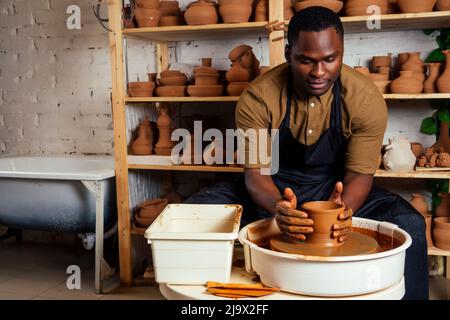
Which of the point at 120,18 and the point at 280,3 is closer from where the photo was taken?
the point at 280,3

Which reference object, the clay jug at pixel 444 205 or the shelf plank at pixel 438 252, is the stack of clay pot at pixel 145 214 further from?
the clay jug at pixel 444 205

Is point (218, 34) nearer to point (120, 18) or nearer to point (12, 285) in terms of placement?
point (120, 18)

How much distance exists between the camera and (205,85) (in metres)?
3.10

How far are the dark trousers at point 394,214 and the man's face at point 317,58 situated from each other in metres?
0.65

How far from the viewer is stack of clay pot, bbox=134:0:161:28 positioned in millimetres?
3094

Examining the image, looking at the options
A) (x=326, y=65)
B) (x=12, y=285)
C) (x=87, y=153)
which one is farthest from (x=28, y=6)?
(x=326, y=65)

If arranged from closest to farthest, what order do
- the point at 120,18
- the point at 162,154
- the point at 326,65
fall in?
the point at 326,65 < the point at 120,18 < the point at 162,154

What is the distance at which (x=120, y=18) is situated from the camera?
10.2 feet

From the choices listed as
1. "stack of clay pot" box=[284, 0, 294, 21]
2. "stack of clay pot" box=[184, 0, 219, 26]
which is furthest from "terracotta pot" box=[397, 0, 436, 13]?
"stack of clay pot" box=[184, 0, 219, 26]

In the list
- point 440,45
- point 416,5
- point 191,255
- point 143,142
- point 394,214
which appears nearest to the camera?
point 191,255

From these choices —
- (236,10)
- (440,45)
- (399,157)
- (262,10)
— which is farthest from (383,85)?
(236,10)

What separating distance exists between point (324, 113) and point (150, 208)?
1.42 m

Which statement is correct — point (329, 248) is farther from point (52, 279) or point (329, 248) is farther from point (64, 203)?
point (52, 279)
